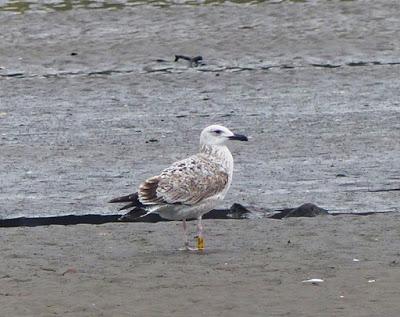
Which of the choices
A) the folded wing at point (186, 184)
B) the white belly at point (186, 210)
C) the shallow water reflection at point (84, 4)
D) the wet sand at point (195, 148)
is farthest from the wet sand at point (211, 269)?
the shallow water reflection at point (84, 4)

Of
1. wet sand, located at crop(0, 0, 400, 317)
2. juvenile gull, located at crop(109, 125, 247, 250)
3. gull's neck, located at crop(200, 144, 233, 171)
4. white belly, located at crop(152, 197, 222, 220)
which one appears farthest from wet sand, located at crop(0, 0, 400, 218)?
white belly, located at crop(152, 197, 222, 220)

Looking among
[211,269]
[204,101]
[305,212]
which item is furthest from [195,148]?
[211,269]

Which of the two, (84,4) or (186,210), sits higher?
(186,210)

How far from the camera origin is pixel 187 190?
10.2 metres

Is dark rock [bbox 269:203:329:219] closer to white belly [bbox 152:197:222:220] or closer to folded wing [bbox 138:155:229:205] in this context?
folded wing [bbox 138:155:229:205]

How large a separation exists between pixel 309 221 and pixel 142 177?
8.13ft

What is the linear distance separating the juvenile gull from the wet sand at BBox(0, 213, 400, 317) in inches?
12.2

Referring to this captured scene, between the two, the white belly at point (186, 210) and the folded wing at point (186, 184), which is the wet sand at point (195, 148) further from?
the folded wing at point (186, 184)

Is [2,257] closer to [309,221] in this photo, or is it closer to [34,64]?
[309,221]

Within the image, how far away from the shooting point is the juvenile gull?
33.3 feet

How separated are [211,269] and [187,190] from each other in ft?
2.61

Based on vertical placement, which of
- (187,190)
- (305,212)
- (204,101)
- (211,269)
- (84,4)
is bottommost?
(84,4)

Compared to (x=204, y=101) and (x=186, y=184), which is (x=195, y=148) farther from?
(x=186, y=184)

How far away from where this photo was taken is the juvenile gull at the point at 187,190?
10156 mm
